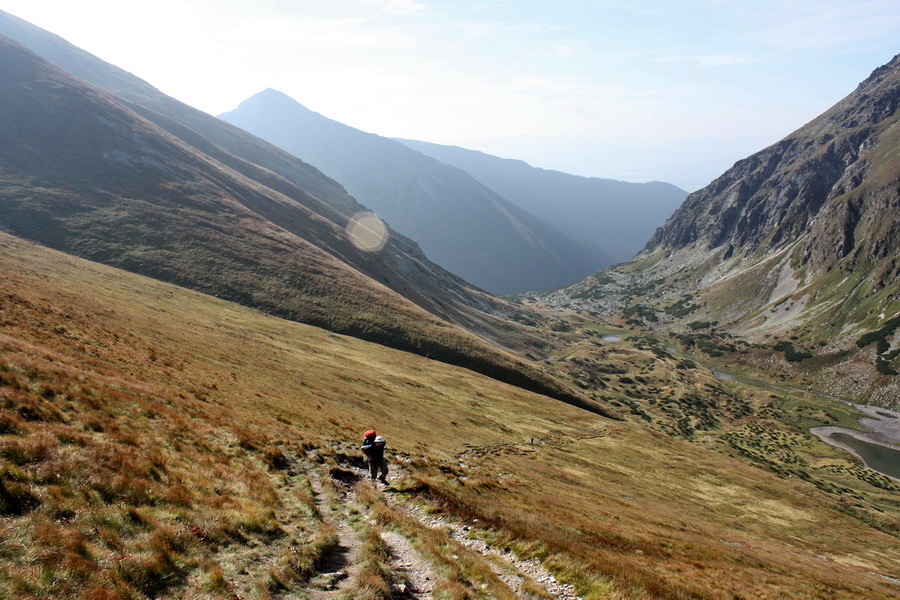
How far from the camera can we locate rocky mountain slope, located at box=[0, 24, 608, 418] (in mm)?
92375

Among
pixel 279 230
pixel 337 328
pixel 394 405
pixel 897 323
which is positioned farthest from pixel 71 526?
pixel 897 323

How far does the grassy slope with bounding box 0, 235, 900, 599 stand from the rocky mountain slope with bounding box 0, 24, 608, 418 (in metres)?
18.8

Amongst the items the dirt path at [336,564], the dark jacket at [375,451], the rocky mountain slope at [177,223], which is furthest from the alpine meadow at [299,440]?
the dark jacket at [375,451]

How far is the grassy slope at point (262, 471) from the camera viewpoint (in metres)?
10.8

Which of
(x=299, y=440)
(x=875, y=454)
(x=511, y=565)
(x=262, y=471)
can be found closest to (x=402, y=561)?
(x=511, y=565)

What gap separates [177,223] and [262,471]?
356 ft

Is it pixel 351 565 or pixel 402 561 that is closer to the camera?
pixel 351 565

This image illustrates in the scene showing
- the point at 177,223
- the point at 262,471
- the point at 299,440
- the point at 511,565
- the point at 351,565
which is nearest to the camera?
the point at 351,565

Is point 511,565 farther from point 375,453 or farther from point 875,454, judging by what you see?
point 875,454

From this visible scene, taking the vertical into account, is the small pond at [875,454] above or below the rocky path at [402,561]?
below

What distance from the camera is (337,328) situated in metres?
91.0

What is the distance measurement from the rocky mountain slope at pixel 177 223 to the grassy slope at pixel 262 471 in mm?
18847

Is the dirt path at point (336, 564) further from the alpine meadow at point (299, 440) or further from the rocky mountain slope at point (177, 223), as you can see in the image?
the rocky mountain slope at point (177, 223)

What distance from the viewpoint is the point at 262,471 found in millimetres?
20297
